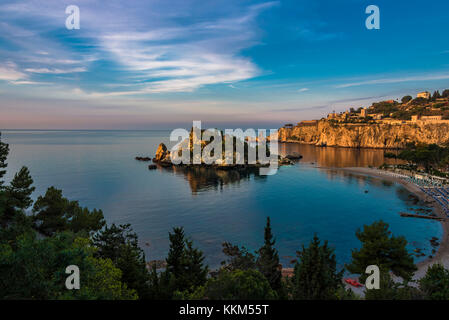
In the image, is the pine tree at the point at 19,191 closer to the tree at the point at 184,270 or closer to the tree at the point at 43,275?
the tree at the point at 43,275

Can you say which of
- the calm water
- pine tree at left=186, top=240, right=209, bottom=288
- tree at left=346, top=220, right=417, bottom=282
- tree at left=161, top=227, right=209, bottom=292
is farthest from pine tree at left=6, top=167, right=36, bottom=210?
tree at left=346, top=220, right=417, bottom=282

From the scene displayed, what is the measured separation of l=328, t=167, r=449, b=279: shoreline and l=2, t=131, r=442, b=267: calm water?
1540mm

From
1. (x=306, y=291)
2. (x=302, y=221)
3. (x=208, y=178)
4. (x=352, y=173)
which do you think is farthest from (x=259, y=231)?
(x=352, y=173)

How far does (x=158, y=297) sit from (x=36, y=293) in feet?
21.0

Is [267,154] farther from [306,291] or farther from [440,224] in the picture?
[306,291]

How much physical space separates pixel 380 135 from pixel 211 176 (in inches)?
5330

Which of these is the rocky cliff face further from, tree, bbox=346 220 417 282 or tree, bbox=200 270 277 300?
tree, bbox=200 270 277 300

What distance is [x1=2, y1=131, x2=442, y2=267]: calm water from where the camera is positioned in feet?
121

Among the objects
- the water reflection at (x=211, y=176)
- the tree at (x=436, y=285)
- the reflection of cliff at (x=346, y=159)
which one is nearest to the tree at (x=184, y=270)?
the tree at (x=436, y=285)

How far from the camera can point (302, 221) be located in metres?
44.0

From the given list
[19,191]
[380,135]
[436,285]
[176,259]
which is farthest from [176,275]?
[380,135]

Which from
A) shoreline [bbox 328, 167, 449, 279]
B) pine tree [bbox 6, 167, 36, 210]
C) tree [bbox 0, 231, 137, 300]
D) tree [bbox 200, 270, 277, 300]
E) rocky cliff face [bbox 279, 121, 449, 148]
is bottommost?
shoreline [bbox 328, 167, 449, 279]

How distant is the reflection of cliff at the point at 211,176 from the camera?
70.9 meters

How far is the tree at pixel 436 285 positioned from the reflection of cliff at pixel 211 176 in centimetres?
5213
